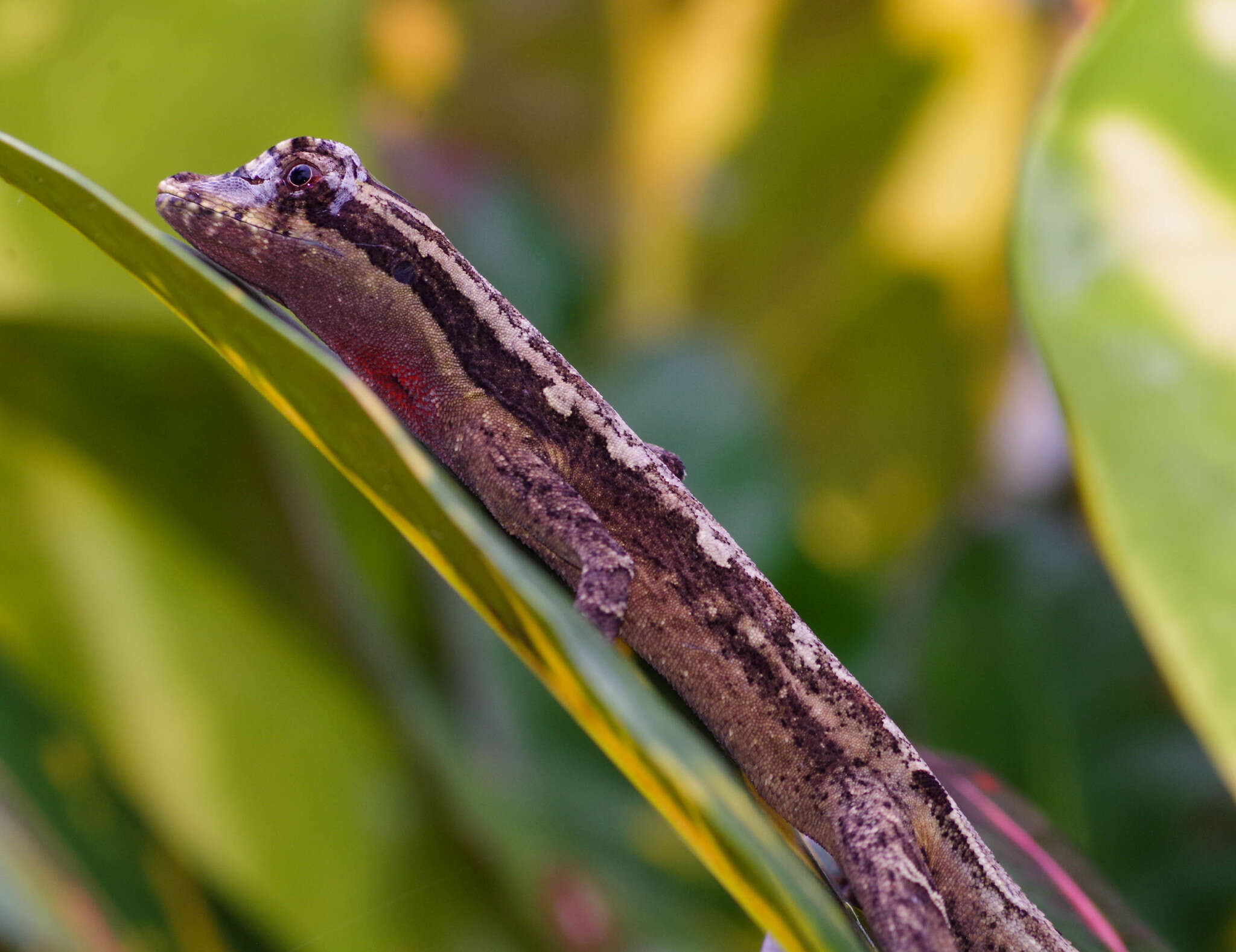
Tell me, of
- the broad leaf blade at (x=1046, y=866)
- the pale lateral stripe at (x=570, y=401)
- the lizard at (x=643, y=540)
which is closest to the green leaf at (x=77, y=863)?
the lizard at (x=643, y=540)

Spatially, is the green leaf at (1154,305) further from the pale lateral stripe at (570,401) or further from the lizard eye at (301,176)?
the lizard eye at (301,176)

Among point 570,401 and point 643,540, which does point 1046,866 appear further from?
point 570,401

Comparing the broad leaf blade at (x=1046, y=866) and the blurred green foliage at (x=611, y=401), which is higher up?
the blurred green foliage at (x=611, y=401)

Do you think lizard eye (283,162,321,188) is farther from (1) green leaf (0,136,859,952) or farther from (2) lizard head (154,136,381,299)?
(1) green leaf (0,136,859,952)

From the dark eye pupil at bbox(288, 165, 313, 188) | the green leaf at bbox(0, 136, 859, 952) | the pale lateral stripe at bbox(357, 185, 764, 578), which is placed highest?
the dark eye pupil at bbox(288, 165, 313, 188)

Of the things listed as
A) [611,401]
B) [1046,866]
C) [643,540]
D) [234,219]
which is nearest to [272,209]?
[234,219]

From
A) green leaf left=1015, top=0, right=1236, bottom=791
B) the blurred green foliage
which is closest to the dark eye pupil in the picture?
the blurred green foliage
